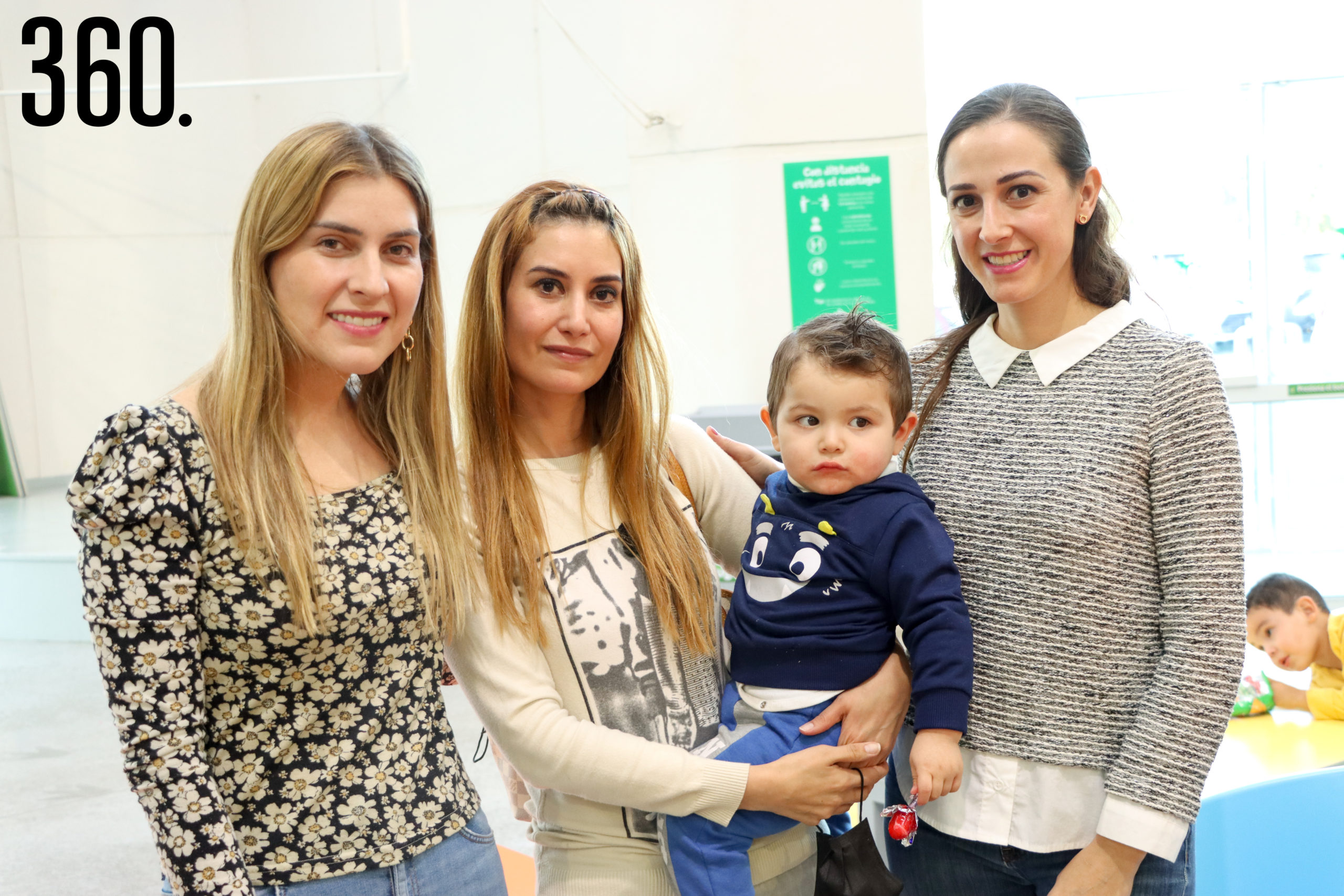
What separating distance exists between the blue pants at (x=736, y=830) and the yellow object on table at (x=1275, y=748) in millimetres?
1683

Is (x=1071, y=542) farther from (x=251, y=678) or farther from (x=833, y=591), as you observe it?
(x=251, y=678)

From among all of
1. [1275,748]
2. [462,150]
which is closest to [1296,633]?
[1275,748]

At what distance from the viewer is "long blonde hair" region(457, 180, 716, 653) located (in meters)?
1.52

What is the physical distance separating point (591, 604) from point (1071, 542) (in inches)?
26.8

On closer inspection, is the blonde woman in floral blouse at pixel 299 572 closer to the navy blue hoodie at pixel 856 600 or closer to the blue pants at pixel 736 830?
the blue pants at pixel 736 830

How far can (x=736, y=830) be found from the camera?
1466 mm

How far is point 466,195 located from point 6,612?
393 centimetres

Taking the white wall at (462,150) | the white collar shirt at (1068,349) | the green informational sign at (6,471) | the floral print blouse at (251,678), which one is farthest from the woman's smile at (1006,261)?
the green informational sign at (6,471)

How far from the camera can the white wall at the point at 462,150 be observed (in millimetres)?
4867

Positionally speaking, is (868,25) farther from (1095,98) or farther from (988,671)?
(988,671)

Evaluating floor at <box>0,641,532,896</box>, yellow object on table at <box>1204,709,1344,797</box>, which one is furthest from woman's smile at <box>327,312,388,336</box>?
floor at <box>0,641,532,896</box>

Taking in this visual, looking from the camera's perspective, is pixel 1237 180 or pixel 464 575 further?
pixel 1237 180

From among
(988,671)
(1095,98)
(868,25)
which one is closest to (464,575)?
(988,671)

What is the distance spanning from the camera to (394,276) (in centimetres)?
142
